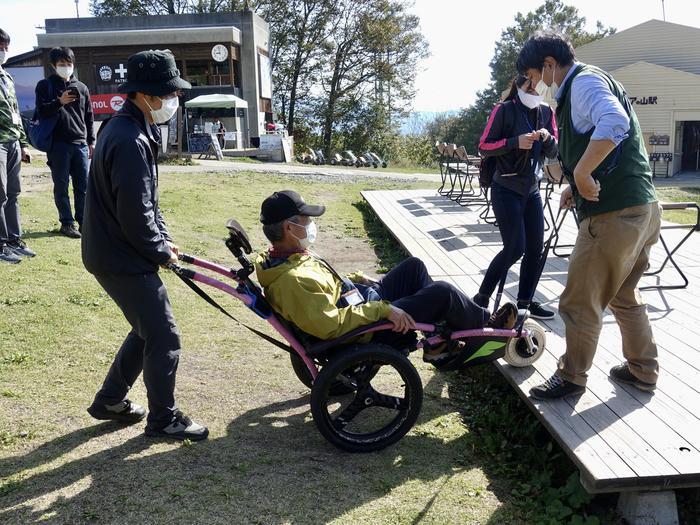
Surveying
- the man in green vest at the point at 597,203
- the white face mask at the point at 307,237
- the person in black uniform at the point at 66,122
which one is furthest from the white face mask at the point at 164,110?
the person in black uniform at the point at 66,122

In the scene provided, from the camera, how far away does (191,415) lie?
3.74 metres

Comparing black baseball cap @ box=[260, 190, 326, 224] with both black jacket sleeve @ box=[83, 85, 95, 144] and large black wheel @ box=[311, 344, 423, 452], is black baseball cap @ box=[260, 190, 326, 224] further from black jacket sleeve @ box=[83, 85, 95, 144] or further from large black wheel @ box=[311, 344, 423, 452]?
black jacket sleeve @ box=[83, 85, 95, 144]

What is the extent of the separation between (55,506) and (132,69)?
210 cm

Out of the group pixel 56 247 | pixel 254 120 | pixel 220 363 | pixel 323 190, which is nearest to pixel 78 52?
pixel 254 120

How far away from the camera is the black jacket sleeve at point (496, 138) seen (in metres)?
4.42

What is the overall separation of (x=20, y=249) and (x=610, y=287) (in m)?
5.56

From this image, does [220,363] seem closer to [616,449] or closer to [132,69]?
[132,69]

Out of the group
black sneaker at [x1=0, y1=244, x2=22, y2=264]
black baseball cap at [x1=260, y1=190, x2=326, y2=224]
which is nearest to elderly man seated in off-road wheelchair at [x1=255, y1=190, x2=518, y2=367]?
black baseball cap at [x1=260, y1=190, x2=326, y2=224]

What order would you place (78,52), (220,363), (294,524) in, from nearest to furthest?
(294,524) → (220,363) → (78,52)

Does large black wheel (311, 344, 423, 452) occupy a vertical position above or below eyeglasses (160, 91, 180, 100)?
below

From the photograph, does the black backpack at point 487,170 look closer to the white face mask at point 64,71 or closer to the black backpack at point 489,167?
the black backpack at point 489,167

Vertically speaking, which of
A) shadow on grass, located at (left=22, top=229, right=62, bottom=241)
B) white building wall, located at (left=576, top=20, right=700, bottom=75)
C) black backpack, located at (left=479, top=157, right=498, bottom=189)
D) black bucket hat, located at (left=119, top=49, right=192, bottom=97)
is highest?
white building wall, located at (left=576, top=20, right=700, bottom=75)

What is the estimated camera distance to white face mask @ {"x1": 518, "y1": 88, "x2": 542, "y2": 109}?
433 cm

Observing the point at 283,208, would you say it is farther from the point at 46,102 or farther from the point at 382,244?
the point at 382,244
